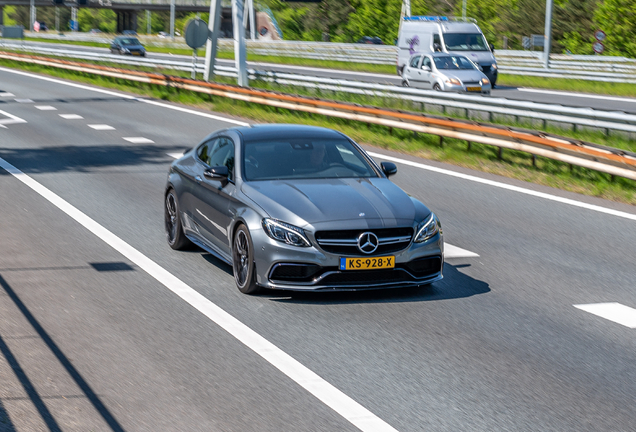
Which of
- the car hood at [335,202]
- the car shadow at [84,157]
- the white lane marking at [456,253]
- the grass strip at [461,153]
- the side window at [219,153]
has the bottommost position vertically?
the car shadow at [84,157]

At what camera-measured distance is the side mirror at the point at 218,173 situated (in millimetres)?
9188

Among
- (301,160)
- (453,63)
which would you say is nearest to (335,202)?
(301,160)

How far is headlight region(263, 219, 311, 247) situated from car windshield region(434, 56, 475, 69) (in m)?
23.9

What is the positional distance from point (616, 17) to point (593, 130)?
5922 cm

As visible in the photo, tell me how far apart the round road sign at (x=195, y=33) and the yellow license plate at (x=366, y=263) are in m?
24.6

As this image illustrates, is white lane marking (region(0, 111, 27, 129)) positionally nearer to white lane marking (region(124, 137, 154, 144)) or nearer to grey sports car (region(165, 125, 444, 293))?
white lane marking (region(124, 137, 154, 144))

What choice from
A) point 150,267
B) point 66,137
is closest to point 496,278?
point 150,267

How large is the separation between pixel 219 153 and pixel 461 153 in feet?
31.1

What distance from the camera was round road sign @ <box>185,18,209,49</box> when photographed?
31.8 metres

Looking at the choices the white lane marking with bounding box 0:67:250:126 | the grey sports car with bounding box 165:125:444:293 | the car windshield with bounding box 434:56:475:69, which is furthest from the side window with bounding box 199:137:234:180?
the car windshield with bounding box 434:56:475:69

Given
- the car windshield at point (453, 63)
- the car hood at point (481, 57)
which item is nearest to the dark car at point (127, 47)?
the car hood at point (481, 57)

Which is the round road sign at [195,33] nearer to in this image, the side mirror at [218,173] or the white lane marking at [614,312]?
the side mirror at [218,173]

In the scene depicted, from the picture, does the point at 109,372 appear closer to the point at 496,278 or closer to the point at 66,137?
the point at 496,278

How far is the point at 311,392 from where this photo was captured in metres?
6.10
